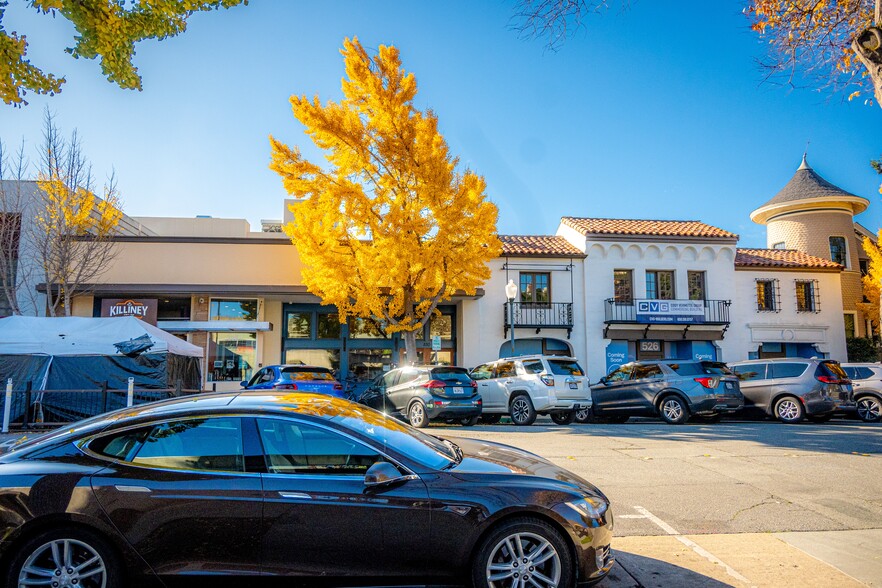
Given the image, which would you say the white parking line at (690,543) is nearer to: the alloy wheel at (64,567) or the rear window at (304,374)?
the alloy wheel at (64,567)

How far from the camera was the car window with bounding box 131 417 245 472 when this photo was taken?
3732 mm

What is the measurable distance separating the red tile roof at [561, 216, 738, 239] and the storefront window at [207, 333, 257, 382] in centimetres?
1403

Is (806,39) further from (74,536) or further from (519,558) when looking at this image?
(74,536)

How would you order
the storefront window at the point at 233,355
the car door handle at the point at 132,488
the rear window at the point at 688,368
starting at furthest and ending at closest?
1. the storefront window at the point at 233,355
2. the rear window at the point at 688,368
3. the car door handle at the point at 132,488

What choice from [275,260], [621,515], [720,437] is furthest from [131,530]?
[275,260]

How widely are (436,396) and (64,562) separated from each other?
1088cm

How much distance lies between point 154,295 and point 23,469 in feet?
62.2

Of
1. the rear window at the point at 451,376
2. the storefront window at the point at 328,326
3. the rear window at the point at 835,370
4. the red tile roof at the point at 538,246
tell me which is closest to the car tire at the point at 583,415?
the rear window at the point at 451,376

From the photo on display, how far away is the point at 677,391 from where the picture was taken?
49.6ft

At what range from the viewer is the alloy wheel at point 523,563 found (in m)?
3.70

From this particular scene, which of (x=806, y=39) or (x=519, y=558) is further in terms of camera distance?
(x=806, y=39)

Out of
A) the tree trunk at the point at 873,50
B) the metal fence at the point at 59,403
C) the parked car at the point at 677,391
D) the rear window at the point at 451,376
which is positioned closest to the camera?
the tree trunk at the point at 873,50

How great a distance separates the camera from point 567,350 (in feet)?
78.7

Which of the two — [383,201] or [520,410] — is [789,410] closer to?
[520,410]
